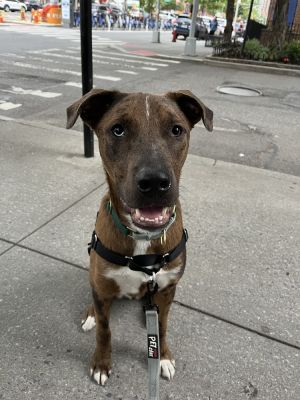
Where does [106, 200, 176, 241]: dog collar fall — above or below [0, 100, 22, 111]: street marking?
above

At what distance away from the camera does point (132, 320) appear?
2723 mm

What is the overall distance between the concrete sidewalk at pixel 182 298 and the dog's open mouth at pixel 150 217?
3.49 ft

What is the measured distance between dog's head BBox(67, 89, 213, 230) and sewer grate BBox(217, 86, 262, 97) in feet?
28.7

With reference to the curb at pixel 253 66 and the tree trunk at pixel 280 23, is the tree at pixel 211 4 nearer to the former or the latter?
the tree trunk at pixel 280 23

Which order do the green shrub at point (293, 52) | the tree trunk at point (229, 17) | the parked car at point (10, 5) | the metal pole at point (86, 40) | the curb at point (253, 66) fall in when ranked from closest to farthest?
the metal pole at point (86, 40)
the curb at point (253, 66)
the green shrub at point (293, 52)
the tree trunk at point (229, 17)
the parked car at point (10, 5)

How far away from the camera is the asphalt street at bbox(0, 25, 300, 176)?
6.33 m

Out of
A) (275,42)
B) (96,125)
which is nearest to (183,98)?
(96,125)

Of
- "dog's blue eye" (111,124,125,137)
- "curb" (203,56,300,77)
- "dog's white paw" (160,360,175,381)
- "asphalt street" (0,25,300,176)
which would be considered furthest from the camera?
"curb" (203,56,300,77)

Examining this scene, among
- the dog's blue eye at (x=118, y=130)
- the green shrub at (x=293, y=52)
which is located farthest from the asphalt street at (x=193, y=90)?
the dog's blue eye at (x=118, y=130)

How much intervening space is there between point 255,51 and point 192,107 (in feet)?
49.3

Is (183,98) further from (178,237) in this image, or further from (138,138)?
(178,237)

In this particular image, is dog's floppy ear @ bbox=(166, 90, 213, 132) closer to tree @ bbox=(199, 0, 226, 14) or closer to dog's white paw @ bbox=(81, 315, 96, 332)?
dog's white paw @ bbox=(81, 315, 96, 332)

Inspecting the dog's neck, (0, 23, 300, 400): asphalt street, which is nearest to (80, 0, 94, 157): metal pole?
(0, 23, 300, 400): asphalt street

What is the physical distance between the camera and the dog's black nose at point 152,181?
1.71m
